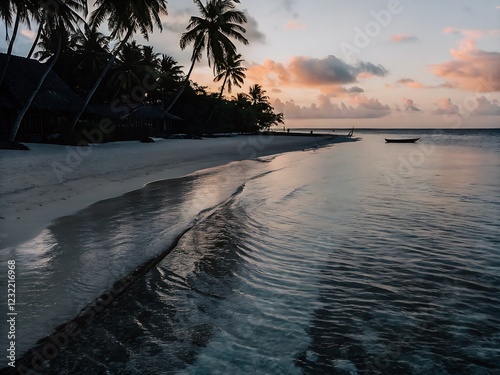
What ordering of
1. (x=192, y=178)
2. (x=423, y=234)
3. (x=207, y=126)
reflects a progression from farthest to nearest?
(x=207, y=126) < (x=192, y=178) < (x=423, y=234)

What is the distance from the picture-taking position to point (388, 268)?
5137mm

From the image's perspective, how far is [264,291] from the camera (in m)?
4.24

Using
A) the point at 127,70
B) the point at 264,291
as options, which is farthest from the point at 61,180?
the point at 127,70

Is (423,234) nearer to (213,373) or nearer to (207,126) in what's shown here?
(213,373)

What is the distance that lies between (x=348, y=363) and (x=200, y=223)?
4719 millimetres

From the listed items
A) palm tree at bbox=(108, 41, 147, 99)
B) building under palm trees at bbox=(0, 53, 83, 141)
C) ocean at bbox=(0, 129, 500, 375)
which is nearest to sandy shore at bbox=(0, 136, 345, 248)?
ocean at bbox=(0, 129, 500, 375)

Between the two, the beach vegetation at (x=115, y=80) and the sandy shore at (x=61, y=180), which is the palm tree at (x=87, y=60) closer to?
the beach vegetation at (x=115, y=80)

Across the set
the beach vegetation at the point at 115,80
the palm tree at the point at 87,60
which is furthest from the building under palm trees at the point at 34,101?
the palm tree at the point at 87,60

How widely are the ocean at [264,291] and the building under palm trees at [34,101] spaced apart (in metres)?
18.3

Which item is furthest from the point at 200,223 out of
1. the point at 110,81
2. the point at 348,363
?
the point at 110,81

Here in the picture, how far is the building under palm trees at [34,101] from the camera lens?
73.9 feet

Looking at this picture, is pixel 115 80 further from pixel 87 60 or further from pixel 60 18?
pixel 60 18

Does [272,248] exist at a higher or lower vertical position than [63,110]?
lower

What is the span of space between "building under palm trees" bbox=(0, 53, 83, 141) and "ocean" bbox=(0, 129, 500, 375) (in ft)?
60.1
